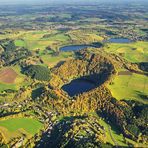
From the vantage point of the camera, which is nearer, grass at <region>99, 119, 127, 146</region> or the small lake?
grass at <region>99, 119, 127, 146</region>

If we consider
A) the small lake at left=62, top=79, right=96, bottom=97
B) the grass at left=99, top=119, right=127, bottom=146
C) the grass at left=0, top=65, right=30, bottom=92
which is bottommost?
the small lake at left=62, top=79, right=96, bottom=97

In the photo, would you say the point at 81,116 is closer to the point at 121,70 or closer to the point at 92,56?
the point at 121,70

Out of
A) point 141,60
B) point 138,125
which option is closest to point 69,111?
point 138,125

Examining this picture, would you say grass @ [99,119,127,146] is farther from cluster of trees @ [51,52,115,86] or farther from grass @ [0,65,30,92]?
grass @ [0,65,30,92]

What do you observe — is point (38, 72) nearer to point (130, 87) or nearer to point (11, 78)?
point (11, 78)

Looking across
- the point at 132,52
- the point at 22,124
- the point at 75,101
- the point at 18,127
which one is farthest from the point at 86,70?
the point at 18,127

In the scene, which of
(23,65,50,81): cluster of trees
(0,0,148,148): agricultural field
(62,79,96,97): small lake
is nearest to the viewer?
(0,0,148,148): agricultural field

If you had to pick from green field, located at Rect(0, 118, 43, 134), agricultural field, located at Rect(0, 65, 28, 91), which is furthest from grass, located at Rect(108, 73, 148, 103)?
agricultural field, located at Rect(0, 65, 28, 91)
